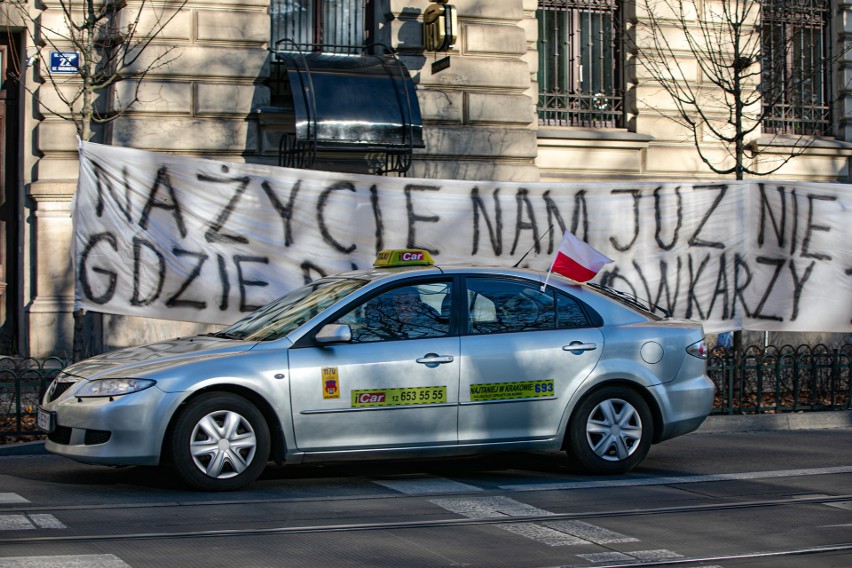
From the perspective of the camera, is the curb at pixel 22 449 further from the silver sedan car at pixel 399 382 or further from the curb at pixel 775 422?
the curb at pixel 775 422

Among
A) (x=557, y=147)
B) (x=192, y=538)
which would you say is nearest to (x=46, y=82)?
(x=557, y=147)

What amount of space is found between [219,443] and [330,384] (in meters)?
0.78

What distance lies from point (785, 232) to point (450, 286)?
5.53m

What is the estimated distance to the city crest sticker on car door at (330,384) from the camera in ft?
25.0

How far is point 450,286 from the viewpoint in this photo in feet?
26.8

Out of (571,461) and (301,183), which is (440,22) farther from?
(571,461)

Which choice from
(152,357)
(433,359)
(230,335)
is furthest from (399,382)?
(152,357)

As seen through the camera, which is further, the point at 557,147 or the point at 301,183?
the point at 557,147

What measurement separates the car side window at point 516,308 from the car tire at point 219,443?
1.63 metres

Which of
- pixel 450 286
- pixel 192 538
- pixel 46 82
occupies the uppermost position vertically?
pixel 46 82

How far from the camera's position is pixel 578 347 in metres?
8.25

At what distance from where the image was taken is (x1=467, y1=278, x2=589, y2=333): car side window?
819 centimetres

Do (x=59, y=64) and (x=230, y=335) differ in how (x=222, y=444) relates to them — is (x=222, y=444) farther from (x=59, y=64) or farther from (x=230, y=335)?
(x=59, y=64)

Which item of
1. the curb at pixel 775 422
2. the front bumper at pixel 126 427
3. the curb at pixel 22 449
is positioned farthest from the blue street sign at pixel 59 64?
the curb at pixel 775 422
